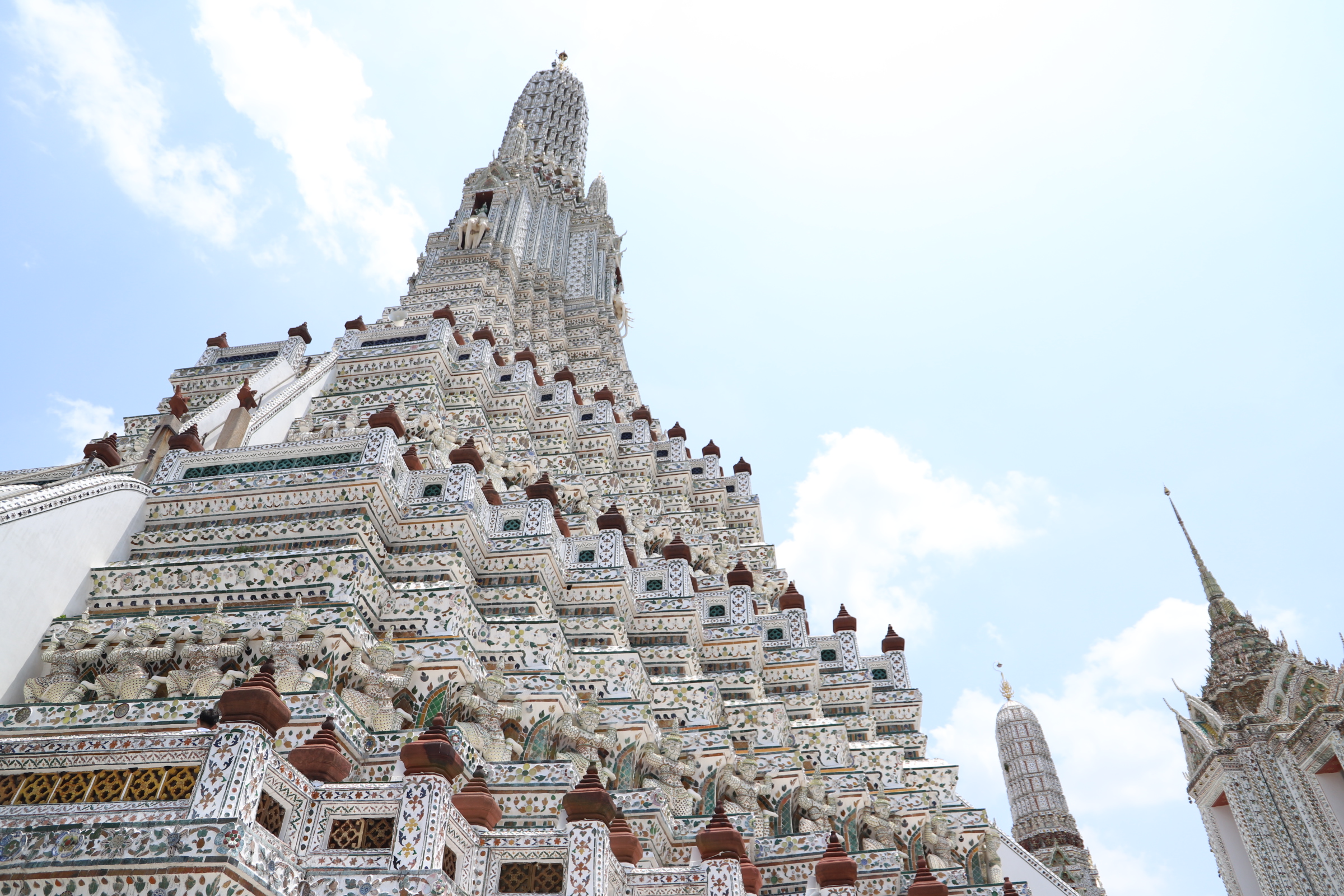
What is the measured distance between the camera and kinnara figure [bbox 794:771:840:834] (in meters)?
11.5

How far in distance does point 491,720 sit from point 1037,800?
1281 inches

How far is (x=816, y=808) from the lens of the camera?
11.6 metres

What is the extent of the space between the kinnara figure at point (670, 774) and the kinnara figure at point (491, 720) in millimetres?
1521

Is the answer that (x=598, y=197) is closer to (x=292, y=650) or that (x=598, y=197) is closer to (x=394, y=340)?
(x=394, y=340)

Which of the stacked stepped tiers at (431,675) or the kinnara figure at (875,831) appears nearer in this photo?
the stacked stepped tiers at (431,675)

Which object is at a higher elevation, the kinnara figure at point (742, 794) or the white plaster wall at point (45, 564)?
the white plaster wall at point (45, 564)

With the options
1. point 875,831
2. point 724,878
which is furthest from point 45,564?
point 875,831

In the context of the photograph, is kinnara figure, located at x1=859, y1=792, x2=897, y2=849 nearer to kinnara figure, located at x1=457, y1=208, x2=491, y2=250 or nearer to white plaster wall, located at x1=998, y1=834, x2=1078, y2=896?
white plaster wall, located at x1=998, y1=834, x2=1078, y2=896

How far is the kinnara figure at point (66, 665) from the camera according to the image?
334 inches

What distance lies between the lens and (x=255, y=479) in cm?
1119

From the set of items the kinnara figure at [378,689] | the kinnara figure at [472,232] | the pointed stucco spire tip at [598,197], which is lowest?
the kinnara figure at [378,689]

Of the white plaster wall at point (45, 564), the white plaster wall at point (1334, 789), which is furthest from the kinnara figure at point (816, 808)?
the white plaster wall at point (1334, 789)

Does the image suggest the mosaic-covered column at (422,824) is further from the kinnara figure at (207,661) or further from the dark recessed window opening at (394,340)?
the dark recessed window opening at (394,340)

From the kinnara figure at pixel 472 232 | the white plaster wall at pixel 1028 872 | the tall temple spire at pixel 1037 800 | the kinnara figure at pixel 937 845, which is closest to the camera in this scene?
the kinnara figure at pixel 937 845
